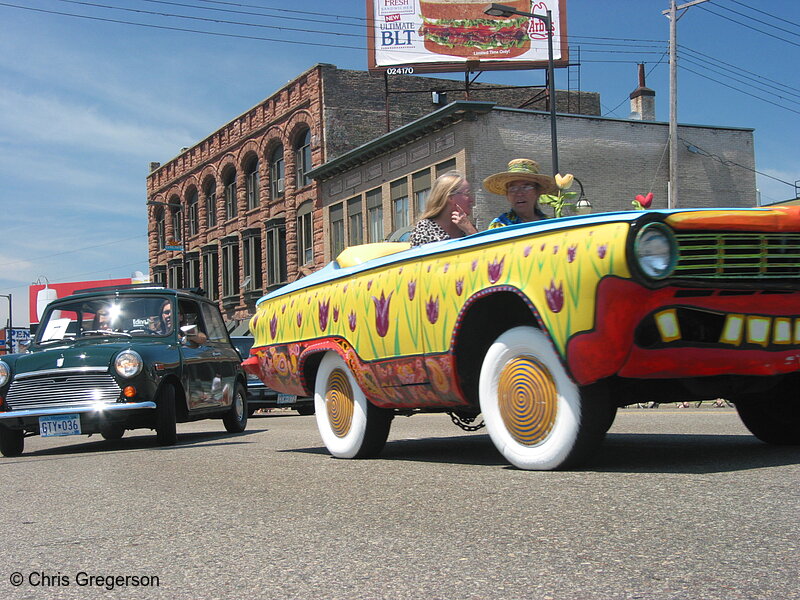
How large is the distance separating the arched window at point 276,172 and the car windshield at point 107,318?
106ft

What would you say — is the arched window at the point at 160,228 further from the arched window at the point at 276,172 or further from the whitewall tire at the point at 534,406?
the whitewall tire at the point at 534,406

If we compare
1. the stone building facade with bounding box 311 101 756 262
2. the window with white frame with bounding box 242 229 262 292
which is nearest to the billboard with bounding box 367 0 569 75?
the stone building facade with bounding box 311 101 756 262

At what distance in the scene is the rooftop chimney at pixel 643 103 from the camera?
121 feet

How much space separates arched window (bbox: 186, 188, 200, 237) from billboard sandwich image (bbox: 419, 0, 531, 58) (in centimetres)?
2137

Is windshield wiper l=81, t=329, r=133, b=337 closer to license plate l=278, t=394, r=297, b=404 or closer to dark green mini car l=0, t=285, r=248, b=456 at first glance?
dark green mini car l=0, t=285, r=248, b=456

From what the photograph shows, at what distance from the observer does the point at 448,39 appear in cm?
3584

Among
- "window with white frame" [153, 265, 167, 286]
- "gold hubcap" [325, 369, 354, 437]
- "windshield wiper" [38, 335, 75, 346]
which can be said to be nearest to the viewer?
"gold hubcap" [325, 369, 354, 437]

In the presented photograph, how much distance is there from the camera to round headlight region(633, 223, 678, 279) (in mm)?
4148

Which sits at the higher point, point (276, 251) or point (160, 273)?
point (160, 273)

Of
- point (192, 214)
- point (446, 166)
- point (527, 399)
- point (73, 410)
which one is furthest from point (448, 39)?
point (527, 399)

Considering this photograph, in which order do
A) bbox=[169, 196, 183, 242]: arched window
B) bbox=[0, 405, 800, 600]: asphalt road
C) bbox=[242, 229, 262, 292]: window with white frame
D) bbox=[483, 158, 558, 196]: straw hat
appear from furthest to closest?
1. bbox=[169, 196, 183, 242]: arched window
2. bbox=[242, 229, 262, 292]: window with white frame
3. bbox=[483, 158, 558, 196]: straw hat
4. bbox=[0, 405, 800, 600]: asphalt road

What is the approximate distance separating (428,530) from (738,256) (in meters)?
1.97

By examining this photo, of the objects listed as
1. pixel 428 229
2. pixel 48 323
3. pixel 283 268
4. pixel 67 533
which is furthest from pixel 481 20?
pixel 67 533

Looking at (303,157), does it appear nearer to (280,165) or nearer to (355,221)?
(280,165)
